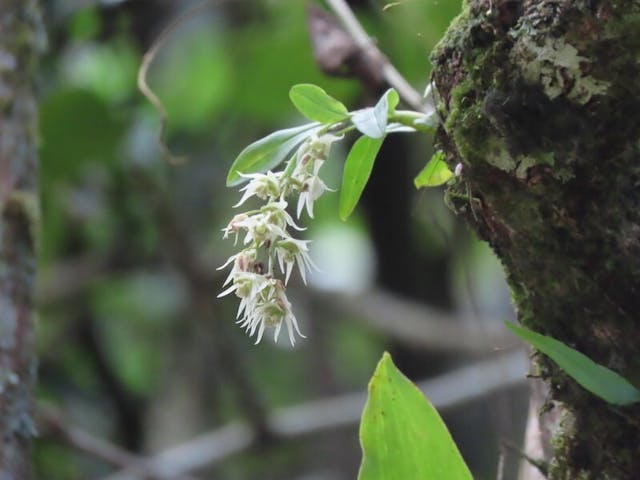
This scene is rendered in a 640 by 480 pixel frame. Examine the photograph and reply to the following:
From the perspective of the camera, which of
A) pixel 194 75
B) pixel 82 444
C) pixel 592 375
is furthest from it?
pixel 194 75

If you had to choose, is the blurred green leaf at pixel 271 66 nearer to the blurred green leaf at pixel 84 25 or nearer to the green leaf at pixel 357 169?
the blurred green leaf at pixel 84 25

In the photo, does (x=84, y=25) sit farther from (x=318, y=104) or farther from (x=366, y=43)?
(x=318, y=104)

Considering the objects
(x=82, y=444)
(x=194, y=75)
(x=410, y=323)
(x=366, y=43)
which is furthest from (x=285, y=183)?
(x=194, y=75)

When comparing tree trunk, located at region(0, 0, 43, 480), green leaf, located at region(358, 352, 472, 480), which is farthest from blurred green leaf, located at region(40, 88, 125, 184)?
green leaf, located at region(358, 352, 472, 480)

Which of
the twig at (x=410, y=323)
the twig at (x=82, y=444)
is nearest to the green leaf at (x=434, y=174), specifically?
the twig at (x=82, y=444)

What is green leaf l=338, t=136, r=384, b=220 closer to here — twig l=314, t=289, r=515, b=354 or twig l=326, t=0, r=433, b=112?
twig l=326, t=0, r=433, b=112
